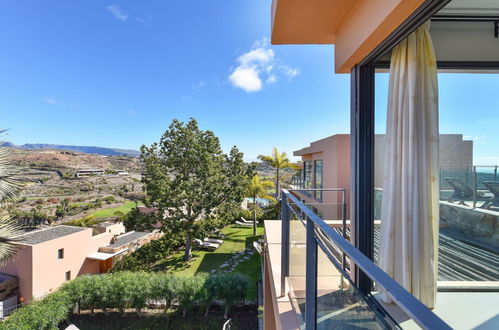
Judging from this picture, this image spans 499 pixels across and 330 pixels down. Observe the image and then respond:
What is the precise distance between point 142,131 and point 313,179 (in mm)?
40105

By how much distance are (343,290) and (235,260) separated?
13.4m

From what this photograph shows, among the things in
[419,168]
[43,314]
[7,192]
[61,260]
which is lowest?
[43,314]

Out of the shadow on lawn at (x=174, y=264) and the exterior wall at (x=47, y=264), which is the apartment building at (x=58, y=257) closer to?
the exterior wall at (x=47, y=264)

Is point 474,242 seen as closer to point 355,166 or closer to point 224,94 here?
point 355,166

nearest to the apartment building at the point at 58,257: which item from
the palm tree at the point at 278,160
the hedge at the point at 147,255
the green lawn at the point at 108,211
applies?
the hedge at the point at 147,255

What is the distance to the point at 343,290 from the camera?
0.94 metres

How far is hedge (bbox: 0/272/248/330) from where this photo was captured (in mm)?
9205

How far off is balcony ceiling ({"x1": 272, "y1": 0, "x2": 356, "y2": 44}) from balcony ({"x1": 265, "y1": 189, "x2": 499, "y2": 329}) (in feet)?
5.80

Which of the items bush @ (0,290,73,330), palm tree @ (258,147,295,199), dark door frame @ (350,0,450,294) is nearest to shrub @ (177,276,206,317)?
bush @ (0,290,73,330)

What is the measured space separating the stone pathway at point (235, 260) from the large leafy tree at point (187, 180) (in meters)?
2.71

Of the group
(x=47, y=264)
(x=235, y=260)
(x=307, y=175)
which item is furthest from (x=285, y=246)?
(x=47, y=264)

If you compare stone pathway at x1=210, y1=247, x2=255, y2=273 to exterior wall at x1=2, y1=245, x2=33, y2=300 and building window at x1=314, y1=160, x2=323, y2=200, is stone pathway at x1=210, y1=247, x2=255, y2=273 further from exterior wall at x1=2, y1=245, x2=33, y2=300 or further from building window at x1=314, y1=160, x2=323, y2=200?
exterior wall at x1=2, y1=245, x2=33, y2=300

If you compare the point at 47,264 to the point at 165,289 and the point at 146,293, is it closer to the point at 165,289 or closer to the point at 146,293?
the point at 146,293

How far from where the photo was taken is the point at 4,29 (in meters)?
14.9
